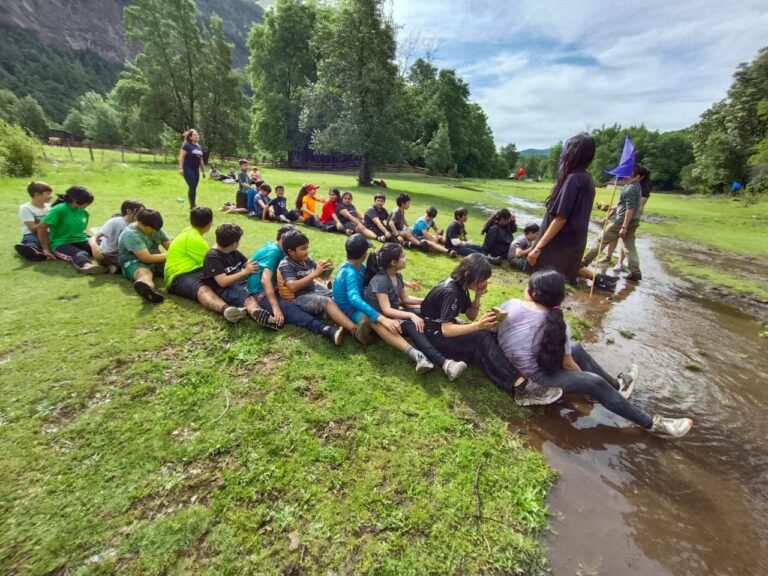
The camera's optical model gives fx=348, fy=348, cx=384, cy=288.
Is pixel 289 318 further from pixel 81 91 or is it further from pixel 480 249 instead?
pixel 81 91

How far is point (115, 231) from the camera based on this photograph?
625 centimetres

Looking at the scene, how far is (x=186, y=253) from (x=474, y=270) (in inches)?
171

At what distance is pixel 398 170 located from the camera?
180ft

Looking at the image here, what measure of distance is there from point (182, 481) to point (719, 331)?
8874 mm

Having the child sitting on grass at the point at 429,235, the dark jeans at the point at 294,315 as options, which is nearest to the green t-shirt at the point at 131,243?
the dark jeans at the point at 294,315

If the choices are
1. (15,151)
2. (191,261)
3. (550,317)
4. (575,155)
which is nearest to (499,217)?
(575,155)

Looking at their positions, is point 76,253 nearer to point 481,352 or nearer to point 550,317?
point 481,352

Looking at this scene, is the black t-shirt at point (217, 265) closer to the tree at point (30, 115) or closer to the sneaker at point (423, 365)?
the sneaker at point (423, 365)

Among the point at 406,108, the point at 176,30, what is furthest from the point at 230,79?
the point at 406,108

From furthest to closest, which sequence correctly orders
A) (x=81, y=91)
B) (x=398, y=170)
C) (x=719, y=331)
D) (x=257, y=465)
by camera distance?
(x=81, y=91)
(x=398, y=170)
(x=719, y=331)
(x=257, y=465)

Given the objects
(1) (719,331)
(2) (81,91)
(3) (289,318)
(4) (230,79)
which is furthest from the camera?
(2) (81,91)

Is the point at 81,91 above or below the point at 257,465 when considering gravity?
above

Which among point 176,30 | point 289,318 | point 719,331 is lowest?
point 719,331

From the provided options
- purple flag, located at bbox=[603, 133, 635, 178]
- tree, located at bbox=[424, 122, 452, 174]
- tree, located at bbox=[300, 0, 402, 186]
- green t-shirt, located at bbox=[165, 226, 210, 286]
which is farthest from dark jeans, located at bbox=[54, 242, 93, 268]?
tree, located at bbox=[424, 122, 452, 174]
